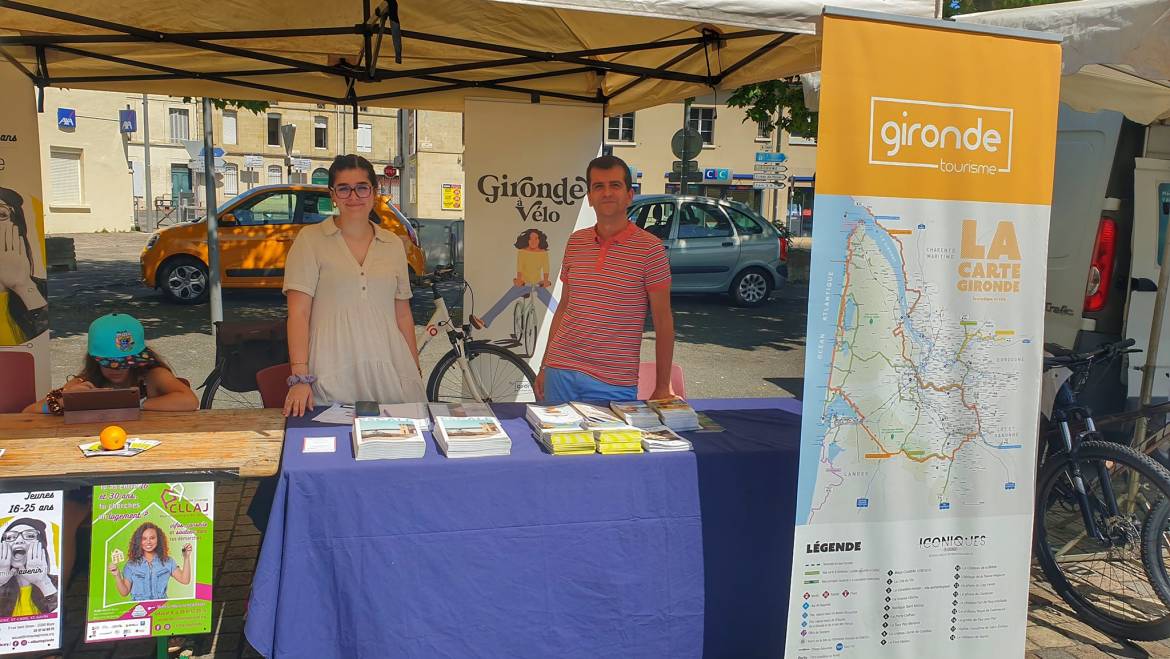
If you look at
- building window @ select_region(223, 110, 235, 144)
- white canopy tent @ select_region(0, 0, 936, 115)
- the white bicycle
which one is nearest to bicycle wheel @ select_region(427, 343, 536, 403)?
the white bicycle

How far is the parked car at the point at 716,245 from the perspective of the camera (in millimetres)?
12867

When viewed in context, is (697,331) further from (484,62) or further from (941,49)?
(941,49)

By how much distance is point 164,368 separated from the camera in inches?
131

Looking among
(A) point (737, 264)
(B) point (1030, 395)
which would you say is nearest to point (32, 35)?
(B) point (1030, 395)

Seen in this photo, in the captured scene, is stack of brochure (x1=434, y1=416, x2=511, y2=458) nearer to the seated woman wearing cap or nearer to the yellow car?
the seated woman wearing cap

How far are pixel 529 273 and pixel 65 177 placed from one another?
29.3 m

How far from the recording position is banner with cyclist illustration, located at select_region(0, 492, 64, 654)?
2.52 metres

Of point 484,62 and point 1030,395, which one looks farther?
point 484,62

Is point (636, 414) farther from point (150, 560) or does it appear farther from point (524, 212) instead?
point (524, 212)

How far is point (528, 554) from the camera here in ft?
9.21

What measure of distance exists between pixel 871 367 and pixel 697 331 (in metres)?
8.68

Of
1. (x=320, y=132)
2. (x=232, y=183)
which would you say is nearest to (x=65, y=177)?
(x=232, y=183)

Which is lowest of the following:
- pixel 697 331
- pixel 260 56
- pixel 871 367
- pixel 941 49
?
pixel 697 331

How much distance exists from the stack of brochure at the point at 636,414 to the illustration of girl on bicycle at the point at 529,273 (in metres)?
2.55
